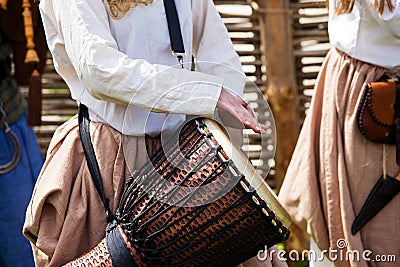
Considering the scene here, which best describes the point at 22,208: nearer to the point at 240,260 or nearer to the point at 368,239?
the point at 368,239

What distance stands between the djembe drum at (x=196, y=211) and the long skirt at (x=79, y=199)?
121 millimetres

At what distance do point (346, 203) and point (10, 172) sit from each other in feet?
4.82

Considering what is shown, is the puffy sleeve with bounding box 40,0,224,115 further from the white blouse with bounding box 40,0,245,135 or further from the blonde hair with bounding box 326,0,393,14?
the blonde hair with bounding box 326,0,393,14

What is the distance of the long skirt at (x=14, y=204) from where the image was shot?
3.87 meters

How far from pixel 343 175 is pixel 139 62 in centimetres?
131

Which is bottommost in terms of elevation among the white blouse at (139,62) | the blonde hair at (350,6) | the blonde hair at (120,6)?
the blonde hair at (350,6)

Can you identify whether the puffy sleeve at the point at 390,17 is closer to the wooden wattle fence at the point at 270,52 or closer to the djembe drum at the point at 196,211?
the djembe drum at the point at 196,211

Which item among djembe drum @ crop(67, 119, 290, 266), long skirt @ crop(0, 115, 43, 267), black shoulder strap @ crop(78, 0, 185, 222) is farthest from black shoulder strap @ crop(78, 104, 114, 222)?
long skirt @ crop(0, 115, 43, 267)

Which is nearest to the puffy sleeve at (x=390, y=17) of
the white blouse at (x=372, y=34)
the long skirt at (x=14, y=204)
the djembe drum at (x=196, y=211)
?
the white blouse at (x=372, y=34)

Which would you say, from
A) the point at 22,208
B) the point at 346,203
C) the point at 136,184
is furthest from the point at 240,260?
the point at 22,208

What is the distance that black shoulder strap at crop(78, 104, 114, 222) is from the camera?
2.51 m

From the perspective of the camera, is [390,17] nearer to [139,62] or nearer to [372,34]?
[372,34]

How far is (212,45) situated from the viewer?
275cm

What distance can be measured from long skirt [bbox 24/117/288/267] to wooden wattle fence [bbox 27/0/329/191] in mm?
2658
